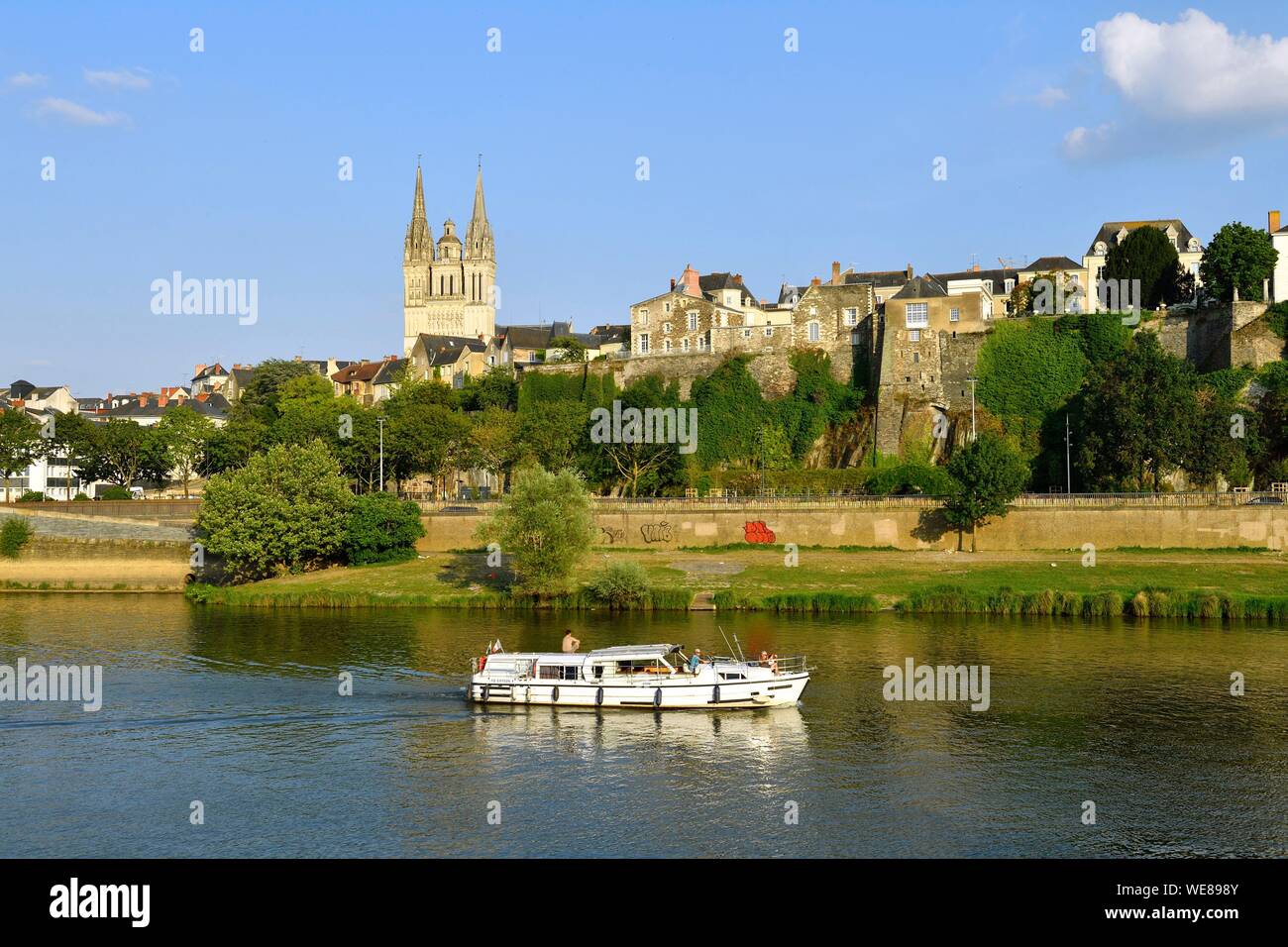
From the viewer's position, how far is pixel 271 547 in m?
70.0

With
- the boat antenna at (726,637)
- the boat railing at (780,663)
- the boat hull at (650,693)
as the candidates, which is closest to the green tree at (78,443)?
the boat antenna at (726,637)

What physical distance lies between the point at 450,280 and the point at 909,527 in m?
123

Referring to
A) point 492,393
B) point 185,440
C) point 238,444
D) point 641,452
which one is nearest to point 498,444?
point 641,452

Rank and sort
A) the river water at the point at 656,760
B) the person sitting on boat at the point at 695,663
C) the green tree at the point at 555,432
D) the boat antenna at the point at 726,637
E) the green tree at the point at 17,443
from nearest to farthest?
the river water at the point at 656,760 → the person sitting on boat at the point at 695,663 → the boat antenna at the point at 726,637 → the green tree at the point at 555,432 → the green tree at the point at 17,443

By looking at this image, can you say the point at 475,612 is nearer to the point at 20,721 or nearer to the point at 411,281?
the point at 20,721

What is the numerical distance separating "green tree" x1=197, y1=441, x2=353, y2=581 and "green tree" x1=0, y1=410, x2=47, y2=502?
39.2m

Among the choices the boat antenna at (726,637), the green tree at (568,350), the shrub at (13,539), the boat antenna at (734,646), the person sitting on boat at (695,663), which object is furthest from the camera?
the green tree at (568,350)

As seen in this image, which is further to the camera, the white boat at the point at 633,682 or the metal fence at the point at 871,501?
the metal fence at the point at 871,501

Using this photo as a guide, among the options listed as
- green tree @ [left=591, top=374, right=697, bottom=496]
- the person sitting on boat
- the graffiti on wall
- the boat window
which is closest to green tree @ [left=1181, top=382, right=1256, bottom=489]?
the graffiti on wall

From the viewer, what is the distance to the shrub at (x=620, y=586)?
61812mm

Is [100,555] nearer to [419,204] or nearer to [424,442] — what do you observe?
[424,442]

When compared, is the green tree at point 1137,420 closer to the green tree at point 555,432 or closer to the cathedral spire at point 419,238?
the green tree at point 555,432

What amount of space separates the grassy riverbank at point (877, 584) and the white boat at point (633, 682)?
19255 millimetres

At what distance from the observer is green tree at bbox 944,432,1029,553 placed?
235ft
